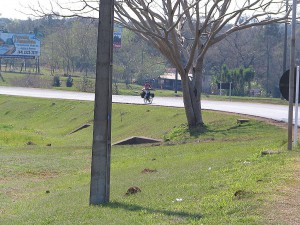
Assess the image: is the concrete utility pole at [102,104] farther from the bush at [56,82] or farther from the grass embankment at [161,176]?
the bush at [56,82]

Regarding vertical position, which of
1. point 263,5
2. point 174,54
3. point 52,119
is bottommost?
point 52,119

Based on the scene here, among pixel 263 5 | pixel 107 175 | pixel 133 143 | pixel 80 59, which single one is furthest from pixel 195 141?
pixel 80 59

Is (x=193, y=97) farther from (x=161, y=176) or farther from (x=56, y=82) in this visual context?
(x=56, y=82)

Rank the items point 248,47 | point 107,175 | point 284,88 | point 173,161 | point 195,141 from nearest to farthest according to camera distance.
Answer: point 107,175, point 284,88, point 173,161, point 195,141, point 248,47

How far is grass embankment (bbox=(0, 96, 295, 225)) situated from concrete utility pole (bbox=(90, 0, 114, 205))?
356 millimetres

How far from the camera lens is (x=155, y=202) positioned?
1115cm

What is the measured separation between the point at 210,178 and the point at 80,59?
268 ft

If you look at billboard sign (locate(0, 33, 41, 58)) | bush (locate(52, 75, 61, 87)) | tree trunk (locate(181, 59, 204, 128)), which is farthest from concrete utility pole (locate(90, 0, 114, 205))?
bush (locate(52, 75, 61, 87))

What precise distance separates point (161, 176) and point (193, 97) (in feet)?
46.2

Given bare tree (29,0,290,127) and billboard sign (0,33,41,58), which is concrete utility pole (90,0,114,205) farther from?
billboard sign (0,33,41,58)

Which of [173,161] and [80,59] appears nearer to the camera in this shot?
[173,161]

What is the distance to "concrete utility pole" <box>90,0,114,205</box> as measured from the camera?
1182 centimetres

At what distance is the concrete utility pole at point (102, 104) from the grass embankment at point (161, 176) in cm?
36

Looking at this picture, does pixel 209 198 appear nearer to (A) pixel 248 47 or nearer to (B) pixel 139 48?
(A) pixel 248 47
